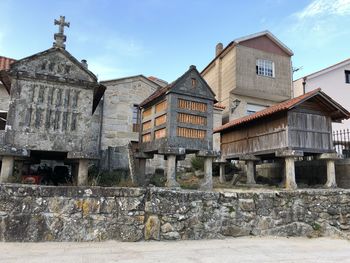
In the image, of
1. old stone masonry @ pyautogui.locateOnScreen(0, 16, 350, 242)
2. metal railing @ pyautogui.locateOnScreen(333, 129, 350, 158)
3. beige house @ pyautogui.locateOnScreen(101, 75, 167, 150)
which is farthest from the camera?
beige house @ pyautogui.locateOnScreen(101, 75, 167, 150)

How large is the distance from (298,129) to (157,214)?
669cm

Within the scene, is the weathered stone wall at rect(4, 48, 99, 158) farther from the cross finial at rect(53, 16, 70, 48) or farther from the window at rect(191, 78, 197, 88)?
the window at rect(191, 78, 197, 88)

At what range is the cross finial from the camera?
8.15 m

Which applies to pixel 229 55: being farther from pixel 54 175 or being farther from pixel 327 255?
pixel 327 255

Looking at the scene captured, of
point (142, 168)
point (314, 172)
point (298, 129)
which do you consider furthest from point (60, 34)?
point (314, 172)

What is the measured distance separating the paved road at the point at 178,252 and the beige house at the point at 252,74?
1301 cm

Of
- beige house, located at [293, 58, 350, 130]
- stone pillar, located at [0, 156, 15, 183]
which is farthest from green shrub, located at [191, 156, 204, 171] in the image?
beige house, located at [293, 58, 350, 130]

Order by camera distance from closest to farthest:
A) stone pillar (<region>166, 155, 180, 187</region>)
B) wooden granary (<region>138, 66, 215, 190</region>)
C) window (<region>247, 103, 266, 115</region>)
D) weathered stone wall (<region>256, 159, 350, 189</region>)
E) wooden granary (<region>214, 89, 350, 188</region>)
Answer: stone pillar (<region>166, 155, 180, 187</region>) → wooden granary (<region>138, 66, 215, 190</region>) → wooden granary (<region>214, 89, 350, 188</region>) → weathered stone wall (<region>256, 159, 350, 189</region>) → window (<region>247, 103, 266, 115</region>)

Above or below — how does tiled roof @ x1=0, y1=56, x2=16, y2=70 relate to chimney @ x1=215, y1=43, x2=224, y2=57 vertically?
below

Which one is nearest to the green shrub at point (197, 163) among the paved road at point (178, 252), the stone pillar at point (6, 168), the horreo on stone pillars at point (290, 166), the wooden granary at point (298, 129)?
the wooden granary at point (298, 129)

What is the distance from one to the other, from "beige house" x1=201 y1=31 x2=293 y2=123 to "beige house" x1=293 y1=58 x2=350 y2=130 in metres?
2.28

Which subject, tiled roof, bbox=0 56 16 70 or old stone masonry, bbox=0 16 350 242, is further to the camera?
tiled roof, bbox=0 56 16 70

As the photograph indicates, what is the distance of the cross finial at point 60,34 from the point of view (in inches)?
321

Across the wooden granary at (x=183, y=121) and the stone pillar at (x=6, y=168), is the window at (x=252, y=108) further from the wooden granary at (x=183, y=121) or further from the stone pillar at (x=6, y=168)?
the stone pillar at (x=6, y=168)
